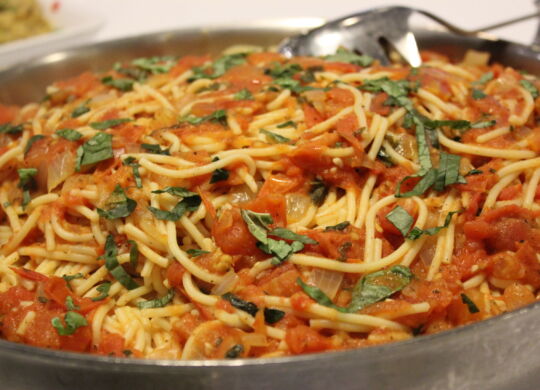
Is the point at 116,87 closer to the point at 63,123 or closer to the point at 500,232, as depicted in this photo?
the point at 63,123

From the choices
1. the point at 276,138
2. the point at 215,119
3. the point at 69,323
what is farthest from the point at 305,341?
the point at 215,119

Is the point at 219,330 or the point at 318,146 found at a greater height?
the point at 318,146

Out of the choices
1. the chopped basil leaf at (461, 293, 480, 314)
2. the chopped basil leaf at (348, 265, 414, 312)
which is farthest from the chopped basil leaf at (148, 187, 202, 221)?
the chopped basil leaf at (461, 293, 480, 314)

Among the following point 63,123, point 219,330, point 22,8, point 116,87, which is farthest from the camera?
point 22,8

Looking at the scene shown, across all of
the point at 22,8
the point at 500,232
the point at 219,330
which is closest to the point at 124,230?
the point at 219,330

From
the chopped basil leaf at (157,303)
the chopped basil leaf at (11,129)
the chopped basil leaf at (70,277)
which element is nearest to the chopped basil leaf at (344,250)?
the chopped basil leaf at (157,303)

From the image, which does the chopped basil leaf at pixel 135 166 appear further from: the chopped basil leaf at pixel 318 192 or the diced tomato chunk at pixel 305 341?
the diced tomato chunk at pixel 305 341

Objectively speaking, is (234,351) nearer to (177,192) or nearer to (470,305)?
(177,192)
